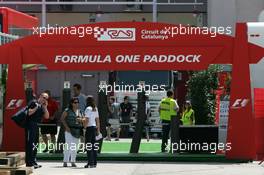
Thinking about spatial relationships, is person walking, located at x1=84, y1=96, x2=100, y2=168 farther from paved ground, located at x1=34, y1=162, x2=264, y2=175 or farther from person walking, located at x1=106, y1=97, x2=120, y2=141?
person walking, located at x1=106, y1=97, x2=120, y2=141

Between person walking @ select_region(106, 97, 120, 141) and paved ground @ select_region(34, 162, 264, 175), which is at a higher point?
person walking @ select_region(106, 97, 120, 141)

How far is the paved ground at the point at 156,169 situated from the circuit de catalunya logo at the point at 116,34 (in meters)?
3.30

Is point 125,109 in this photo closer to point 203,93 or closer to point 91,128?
point 203,93

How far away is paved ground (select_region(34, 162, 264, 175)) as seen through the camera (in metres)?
16.5

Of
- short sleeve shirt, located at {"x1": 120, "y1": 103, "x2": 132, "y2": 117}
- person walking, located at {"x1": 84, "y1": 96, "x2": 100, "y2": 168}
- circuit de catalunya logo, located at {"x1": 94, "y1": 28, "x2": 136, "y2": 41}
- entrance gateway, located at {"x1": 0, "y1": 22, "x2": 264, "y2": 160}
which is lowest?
person walking, located at {"x1": 84, "y1": 96, "x2": 100, "y2": 168}

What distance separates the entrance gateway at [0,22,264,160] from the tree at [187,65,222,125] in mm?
9062

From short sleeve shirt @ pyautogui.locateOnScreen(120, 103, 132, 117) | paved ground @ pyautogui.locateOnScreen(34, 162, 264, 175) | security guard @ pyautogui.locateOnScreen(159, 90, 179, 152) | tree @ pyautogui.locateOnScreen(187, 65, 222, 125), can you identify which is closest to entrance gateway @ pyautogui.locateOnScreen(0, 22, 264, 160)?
paved ground @ pyautogui.locateOnScreen(34, 162, 264, 175)

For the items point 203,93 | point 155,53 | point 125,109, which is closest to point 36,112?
point 155,53

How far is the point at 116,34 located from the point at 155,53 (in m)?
1.15

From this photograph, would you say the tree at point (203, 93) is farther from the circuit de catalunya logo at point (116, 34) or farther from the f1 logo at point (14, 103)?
the f1 logo at point (14, 103)

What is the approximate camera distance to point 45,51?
64.0ft

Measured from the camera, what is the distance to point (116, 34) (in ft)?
63.5

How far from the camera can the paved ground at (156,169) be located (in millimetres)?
16531

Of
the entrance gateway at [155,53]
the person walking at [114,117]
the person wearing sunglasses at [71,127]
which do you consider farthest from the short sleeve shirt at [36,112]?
the person walking at [114,117]
